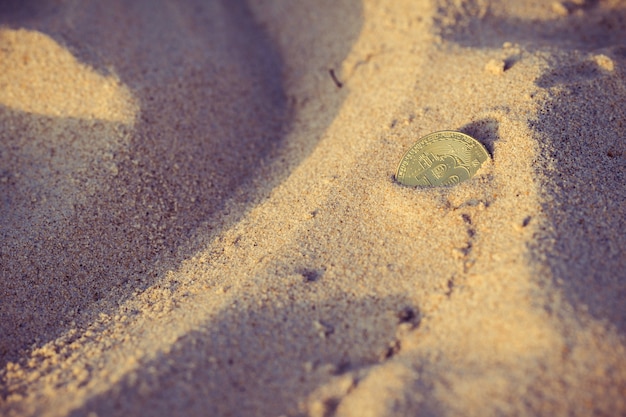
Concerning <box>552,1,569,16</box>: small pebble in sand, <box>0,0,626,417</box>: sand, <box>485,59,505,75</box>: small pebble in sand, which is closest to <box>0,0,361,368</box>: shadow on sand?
<box>0,0,626,417</box>: sand

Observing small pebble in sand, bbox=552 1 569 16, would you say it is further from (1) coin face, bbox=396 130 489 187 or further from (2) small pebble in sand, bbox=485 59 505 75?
(1) coin face, bbox=396 130 489 187

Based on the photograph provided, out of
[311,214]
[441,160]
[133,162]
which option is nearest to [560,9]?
[441,160]

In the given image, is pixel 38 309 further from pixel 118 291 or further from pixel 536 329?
pixel 536 329

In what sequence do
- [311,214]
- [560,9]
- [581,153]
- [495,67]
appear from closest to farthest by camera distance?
[581,153], [311,214], [495,67], [560,9]

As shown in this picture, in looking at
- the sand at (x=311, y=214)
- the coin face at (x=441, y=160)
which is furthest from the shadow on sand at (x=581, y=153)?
the coin face at (x=441, y=160)

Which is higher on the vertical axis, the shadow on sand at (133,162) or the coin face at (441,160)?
the shadow on sand at (133,162)

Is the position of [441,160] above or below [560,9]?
above

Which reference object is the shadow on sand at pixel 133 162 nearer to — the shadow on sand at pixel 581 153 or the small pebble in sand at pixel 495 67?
the small pebble in sand at pixel 495 67

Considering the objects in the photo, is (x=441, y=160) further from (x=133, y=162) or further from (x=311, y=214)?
(x=133, y=162)
